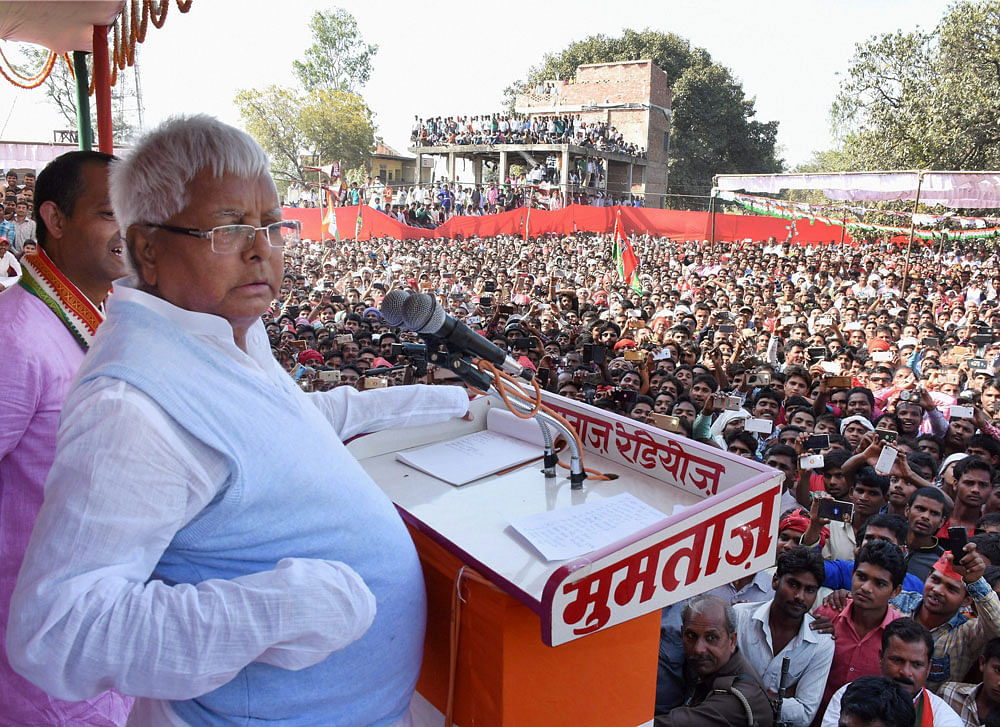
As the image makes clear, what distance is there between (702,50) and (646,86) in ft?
31.3

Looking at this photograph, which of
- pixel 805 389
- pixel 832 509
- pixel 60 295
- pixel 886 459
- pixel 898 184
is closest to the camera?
pixel 60 295

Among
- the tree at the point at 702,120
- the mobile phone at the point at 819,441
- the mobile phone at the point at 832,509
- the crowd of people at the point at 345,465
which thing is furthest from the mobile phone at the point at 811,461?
the tree at the point at 702,120

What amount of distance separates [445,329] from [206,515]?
0.56 metres

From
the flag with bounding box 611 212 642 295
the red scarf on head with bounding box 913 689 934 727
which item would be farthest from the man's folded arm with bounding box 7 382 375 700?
the flag with bounding box 611 212 642 295

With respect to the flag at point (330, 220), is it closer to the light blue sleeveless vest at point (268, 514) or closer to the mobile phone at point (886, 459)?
the mobile phone at point (886, 459)

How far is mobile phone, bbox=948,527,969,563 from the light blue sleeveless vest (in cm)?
259

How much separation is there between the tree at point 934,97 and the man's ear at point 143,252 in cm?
2230

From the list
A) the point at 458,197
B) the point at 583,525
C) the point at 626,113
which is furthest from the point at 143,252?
the point at 626,113

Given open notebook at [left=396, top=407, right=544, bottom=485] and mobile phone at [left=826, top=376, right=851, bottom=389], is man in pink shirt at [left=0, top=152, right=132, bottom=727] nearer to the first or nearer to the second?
open notebook at [left=396, top=407, right=544, bottom=485]

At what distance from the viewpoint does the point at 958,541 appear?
9.11 feet

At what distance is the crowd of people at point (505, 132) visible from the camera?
25078mm

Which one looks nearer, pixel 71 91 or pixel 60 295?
pixel 60 295

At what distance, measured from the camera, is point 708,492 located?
1.26m

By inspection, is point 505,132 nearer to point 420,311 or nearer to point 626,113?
point 626,113
